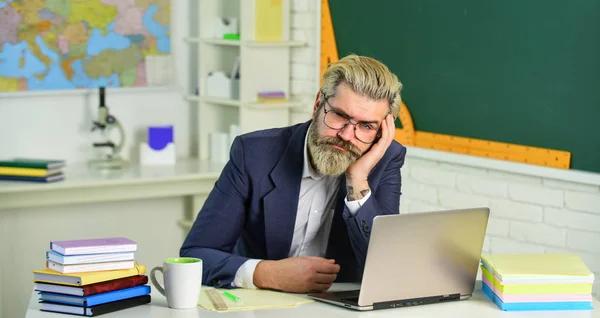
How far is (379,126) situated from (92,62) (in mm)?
2164

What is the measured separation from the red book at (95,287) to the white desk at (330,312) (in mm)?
52

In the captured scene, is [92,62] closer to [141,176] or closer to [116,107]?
[116,107]

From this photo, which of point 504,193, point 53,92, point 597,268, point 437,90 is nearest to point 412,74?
point 437,90

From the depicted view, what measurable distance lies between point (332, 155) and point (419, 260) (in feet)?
1.48

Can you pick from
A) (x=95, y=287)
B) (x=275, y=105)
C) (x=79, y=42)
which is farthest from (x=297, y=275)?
(x=79, y=42)

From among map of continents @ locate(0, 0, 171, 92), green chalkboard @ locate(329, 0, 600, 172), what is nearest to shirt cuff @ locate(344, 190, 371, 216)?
green chalkboard @ locate(329, 0, 600, 172)

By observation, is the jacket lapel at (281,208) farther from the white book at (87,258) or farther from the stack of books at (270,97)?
the stack of books at (270,97)

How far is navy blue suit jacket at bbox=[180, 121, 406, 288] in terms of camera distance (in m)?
2.58

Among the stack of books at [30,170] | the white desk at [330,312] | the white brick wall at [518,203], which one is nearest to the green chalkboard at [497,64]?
the white brick wall at [518,203]

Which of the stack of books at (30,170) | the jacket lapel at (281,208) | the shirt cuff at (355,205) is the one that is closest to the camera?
the shirt cuff at (355,205)

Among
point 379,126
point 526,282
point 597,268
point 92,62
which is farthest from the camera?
point 92,62

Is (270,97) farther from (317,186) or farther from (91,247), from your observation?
(91,247)

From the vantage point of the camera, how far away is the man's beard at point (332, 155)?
252cm

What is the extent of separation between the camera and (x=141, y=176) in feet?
13.5
